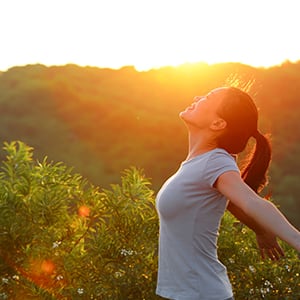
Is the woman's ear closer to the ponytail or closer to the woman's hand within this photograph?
the ponytail

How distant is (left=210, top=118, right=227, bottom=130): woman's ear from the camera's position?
106 inches

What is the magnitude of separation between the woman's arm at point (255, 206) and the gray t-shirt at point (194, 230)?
11 centimetres

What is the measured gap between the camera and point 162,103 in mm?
21141

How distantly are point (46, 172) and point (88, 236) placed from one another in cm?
45

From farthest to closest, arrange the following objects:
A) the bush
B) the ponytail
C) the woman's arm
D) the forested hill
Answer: the forested hill → the bush → the ponytail → the woman's arm

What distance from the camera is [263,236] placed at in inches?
117

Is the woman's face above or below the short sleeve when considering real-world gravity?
above

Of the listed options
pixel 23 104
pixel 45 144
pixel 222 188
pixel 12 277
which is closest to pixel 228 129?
pixel 222 188

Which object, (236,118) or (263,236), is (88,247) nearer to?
(263,236)

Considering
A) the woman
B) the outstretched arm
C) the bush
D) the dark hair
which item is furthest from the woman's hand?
the bush

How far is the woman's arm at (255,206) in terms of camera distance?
7.89 feet

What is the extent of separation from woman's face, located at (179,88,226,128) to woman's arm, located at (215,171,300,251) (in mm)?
314

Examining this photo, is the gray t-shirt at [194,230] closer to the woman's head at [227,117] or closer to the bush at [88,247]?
the woman's head at [227,117]

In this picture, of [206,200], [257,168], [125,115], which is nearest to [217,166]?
→ [206,200]
